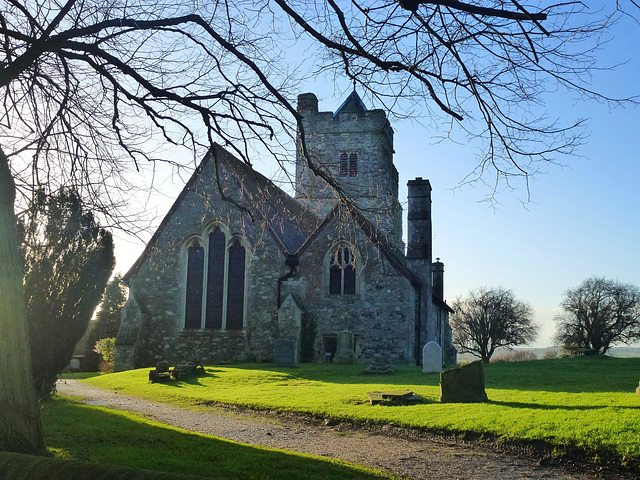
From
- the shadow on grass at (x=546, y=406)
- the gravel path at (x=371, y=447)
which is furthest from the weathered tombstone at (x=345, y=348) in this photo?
the shadow on grass at (x=546, y=406)

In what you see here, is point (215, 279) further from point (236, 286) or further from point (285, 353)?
point (285, 353)

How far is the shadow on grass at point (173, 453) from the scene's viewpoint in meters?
7.06

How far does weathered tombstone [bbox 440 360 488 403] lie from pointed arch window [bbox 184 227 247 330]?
14.9 metres

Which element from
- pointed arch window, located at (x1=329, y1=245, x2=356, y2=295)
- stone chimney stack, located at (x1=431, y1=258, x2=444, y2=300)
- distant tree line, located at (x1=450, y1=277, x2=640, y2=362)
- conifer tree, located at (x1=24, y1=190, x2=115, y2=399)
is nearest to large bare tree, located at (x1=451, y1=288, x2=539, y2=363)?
distant tree line, located at (x1=450, y1=277, x2=640, y2=362)

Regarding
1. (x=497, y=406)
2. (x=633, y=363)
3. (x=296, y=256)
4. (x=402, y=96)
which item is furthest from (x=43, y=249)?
(x=633, y=363)

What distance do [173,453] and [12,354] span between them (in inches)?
103

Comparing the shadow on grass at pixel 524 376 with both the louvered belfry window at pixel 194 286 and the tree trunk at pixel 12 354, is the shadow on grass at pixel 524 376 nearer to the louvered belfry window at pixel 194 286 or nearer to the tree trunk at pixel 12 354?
the louvered belfry window at pixel 194 286

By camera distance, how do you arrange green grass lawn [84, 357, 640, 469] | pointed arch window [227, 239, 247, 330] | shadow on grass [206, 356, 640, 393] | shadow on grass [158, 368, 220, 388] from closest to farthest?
green grass lawn [84, 357, 640, 469] < shadow on grass [206, 356, 640, 393] < shadow on grass [158, 368, 220, 388] < pointed arch window [227, 239, 247, 330]

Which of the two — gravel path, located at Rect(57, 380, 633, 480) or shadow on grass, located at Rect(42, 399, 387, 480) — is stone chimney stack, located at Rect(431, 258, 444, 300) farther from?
shadow on grass, located at Rect(42, 399, 387, 480)

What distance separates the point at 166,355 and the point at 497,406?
18.1 metres

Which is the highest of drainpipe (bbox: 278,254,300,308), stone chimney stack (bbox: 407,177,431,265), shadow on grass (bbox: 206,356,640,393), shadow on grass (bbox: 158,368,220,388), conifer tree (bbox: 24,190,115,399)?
stone chimney stack (bbox: 407,177,431,265)

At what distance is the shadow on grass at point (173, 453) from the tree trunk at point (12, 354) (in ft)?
3.58

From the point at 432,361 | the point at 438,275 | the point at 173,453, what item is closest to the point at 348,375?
the point at 432,361

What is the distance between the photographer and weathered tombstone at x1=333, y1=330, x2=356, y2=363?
2383 centimetres
